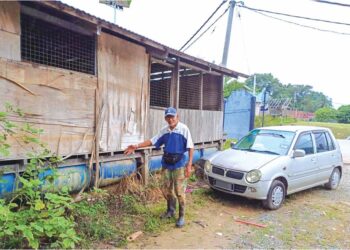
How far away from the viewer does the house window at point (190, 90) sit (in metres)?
8.58

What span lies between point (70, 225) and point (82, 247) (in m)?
0.37

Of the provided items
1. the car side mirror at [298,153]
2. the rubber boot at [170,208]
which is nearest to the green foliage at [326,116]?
the car side mirror at [298,153]

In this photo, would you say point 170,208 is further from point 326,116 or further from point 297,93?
point 297,93

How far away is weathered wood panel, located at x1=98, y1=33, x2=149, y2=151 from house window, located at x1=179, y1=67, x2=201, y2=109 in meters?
2.09

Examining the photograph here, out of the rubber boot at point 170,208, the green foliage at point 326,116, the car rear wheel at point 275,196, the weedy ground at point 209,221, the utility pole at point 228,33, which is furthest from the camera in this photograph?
the green foliage at point 326,116

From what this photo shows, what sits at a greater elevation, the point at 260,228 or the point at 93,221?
the point at 93,221

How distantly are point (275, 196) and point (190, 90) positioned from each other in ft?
13.9

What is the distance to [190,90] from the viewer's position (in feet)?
28.8

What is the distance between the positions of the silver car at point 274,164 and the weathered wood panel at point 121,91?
187cm

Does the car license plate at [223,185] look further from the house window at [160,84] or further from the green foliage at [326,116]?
the green foliage at [326,116]

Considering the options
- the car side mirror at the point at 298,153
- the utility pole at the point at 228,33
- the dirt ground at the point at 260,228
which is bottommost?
the dirt ground at the point at 260,228

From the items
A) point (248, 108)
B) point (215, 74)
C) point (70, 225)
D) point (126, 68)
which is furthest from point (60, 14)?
point (248, 108)

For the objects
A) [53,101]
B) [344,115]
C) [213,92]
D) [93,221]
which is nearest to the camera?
[93,221]

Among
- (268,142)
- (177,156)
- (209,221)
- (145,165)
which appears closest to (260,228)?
(209,221)
